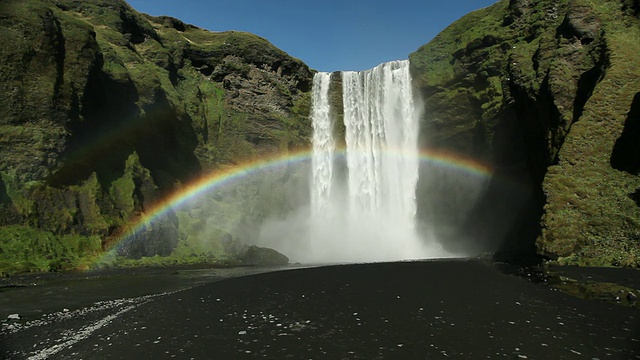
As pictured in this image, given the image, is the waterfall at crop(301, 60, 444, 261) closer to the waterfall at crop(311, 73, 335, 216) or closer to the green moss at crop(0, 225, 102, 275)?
the waterfall at crop(311, 73, 335, 216)

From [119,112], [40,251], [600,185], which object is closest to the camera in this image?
[600,185]

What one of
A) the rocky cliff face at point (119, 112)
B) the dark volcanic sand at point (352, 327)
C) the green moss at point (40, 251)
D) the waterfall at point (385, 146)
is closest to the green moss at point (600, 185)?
the dark volcanic sand at point (352, 327)

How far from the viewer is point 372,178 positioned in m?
57.1

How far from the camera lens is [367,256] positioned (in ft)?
160

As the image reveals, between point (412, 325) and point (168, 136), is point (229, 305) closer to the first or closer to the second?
point (412, 325)

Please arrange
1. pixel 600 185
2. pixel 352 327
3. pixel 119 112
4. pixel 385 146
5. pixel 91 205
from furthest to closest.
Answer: pixel 385 146
pixel 119 112
pixel 91 205
pixel 600 185
pixel 352 327

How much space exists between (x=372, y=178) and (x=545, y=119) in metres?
24.8

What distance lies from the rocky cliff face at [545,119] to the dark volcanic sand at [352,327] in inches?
496

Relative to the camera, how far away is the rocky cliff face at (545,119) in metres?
26.0

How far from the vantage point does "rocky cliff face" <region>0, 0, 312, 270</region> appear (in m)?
37.6

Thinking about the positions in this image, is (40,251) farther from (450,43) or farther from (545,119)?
(450,43)

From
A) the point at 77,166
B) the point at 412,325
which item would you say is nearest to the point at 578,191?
the point at 412,325

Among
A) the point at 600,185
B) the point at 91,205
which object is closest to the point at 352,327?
the point at 600,185

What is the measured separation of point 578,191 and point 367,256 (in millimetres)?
25980
